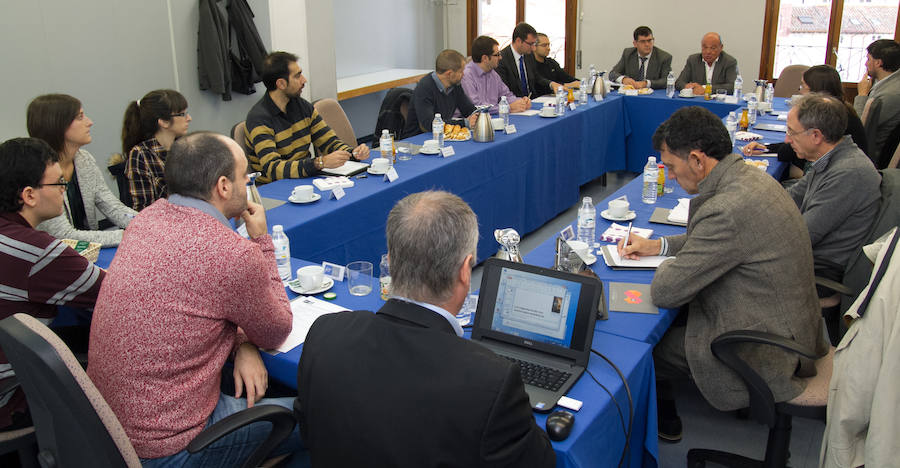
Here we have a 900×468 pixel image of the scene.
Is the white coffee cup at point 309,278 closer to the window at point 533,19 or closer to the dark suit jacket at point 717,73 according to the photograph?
the dark suit jacket at point 717,73

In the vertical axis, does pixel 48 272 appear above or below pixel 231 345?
above

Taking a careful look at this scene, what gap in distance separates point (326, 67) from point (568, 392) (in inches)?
187

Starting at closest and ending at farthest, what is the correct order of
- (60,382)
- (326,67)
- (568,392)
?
1. (60,382)
2. (568,392)
3. (326,67)

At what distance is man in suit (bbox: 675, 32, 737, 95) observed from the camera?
647cm

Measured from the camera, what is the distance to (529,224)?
4945 millimetres

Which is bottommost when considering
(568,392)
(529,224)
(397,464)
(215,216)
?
(529,224)

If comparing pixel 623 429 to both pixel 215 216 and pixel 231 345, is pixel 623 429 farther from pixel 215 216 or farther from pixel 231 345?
pixel 215 216

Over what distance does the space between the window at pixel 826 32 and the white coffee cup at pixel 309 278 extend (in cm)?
671

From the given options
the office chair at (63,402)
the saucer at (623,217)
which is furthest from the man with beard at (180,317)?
the saucer at (623,217)

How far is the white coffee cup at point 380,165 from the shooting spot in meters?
3.74

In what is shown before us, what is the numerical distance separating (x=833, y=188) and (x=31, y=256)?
2.86 metres

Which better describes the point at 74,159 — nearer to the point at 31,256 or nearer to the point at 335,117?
the point at 31,256

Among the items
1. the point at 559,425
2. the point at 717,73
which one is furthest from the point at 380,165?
the point at 717,73

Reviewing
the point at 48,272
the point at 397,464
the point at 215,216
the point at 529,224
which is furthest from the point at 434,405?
the point at 529,224
